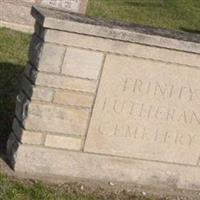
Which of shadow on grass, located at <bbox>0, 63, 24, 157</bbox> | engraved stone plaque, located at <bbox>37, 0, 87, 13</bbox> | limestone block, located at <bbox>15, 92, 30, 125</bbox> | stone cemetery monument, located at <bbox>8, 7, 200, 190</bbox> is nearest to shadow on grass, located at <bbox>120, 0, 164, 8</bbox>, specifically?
engraved stone plaque, located at <bbox>37, 0, 87, 13</bbox>

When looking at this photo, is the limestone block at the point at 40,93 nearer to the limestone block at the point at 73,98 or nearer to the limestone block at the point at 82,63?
the limestone block at the point at 73,98

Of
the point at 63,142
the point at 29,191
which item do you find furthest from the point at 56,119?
the point at 29,191

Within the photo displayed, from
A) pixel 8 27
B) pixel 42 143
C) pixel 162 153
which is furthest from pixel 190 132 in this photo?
pixel 8 27

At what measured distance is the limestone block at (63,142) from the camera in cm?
582

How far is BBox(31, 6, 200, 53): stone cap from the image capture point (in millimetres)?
5500

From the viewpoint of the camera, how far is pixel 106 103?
19.2ft

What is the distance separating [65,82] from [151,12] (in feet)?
39.3

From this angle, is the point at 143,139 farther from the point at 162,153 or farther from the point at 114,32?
the point at 114,32

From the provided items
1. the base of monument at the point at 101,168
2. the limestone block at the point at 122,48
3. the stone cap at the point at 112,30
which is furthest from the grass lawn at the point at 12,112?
the stone cap at the point at 112,30

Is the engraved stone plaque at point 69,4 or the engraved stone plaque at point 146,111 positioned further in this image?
the engraved stone plaque at point 69,4

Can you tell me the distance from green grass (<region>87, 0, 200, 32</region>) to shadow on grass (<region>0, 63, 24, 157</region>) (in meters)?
6.44

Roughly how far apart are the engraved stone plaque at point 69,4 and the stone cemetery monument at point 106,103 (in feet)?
22.3

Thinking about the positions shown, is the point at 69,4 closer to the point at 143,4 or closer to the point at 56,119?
the point at 143,4

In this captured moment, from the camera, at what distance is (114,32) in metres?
5.62
